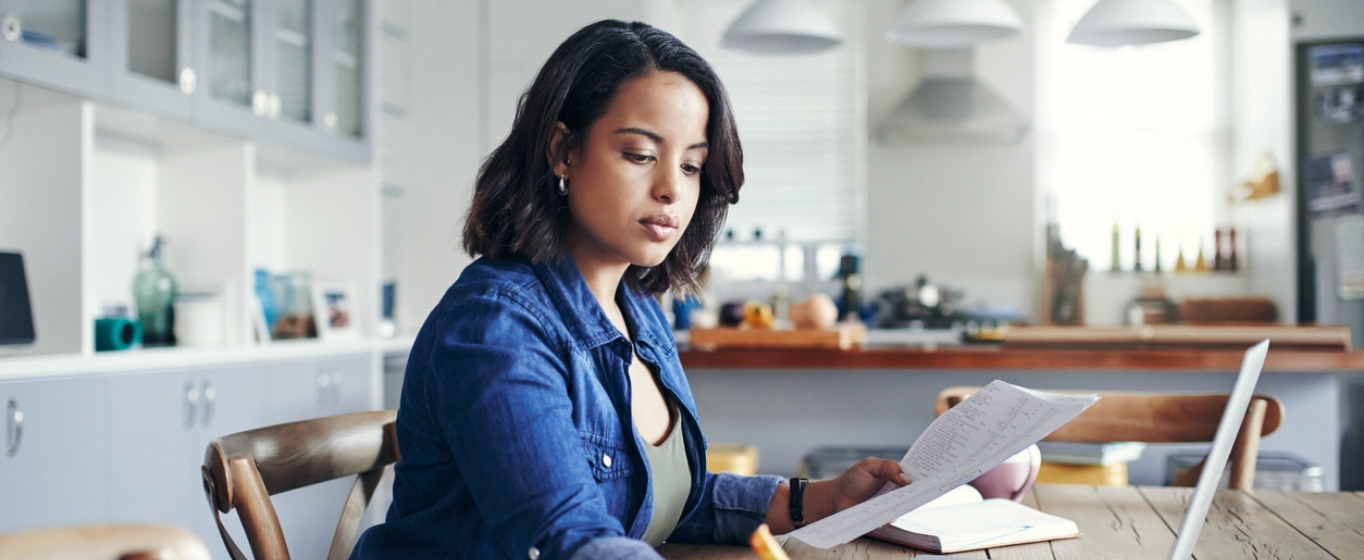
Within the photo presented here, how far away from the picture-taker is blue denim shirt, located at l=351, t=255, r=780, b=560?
839 millimetres

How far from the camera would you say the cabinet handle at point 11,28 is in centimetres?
216

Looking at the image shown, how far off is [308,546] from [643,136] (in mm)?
2687

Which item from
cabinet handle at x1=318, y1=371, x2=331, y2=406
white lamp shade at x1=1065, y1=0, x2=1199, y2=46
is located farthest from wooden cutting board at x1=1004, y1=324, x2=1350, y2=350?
cabinet handle at x1=318, y1=371, x2=331, y2=406

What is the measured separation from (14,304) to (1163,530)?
233 cm

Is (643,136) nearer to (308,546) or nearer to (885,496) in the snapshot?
(885,496)

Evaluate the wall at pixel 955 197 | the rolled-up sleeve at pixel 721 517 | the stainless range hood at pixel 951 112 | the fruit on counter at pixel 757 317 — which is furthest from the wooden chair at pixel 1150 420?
the wall at pixel 955 197

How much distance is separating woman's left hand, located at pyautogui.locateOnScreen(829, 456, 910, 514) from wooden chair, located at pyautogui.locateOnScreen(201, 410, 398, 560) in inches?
23.9

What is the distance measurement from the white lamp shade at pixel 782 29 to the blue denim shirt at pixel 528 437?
2128 mm

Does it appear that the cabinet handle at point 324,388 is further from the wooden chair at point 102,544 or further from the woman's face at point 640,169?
the wooden chair at point 102,544

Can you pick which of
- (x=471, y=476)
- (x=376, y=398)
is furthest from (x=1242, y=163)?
(x=471, y=476)

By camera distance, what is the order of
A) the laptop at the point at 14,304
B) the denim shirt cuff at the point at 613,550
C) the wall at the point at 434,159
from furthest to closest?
the wall at the point at 434,159 → the laptop at the point at 14,304 → the denim shirt cuff at the point at 613,550

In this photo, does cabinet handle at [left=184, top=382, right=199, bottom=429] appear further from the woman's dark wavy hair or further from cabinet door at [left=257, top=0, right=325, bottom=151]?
the woman's dark wavy hair

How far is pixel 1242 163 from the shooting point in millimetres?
5289

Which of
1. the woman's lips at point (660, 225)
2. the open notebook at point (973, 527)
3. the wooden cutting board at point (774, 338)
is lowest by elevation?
the open notebook at point (973, 527)
